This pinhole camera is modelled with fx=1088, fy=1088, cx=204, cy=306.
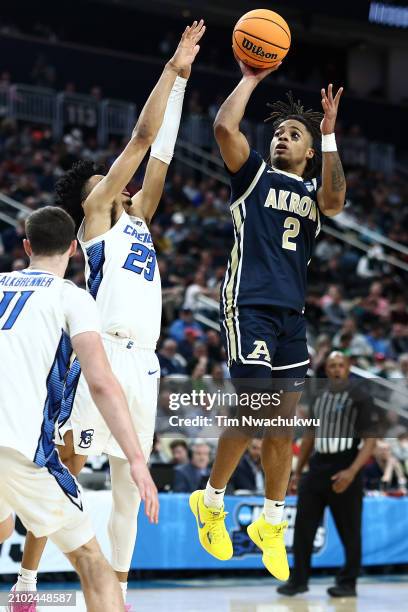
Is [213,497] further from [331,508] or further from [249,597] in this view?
[331,508]

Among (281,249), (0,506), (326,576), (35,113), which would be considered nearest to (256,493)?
(326,576)

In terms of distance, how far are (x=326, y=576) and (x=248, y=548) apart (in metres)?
1.40

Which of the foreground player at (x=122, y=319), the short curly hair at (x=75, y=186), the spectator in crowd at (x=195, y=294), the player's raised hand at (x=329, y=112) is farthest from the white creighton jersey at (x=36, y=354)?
the spectator in crowd at (x=195, y=294)

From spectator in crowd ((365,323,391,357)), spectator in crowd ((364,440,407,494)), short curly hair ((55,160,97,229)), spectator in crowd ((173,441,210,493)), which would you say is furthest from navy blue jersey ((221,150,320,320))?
spectator in crowd ((365,323,391,357))

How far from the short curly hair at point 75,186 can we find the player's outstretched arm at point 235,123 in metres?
1.01

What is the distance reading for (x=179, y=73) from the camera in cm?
760

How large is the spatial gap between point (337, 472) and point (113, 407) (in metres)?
7.07

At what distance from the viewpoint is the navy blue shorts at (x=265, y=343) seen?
707cm

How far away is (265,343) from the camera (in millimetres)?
7090

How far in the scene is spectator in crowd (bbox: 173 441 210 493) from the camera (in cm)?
1242

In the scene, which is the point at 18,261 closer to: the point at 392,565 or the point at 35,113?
the point at 392,565

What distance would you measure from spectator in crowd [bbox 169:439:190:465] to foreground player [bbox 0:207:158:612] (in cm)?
740

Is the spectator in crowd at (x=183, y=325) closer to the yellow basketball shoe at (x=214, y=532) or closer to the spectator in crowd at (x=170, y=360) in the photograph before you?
the spectator in crowd at (x=170, y=360)

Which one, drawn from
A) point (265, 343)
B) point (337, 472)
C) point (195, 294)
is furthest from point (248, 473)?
point (265, 343)
